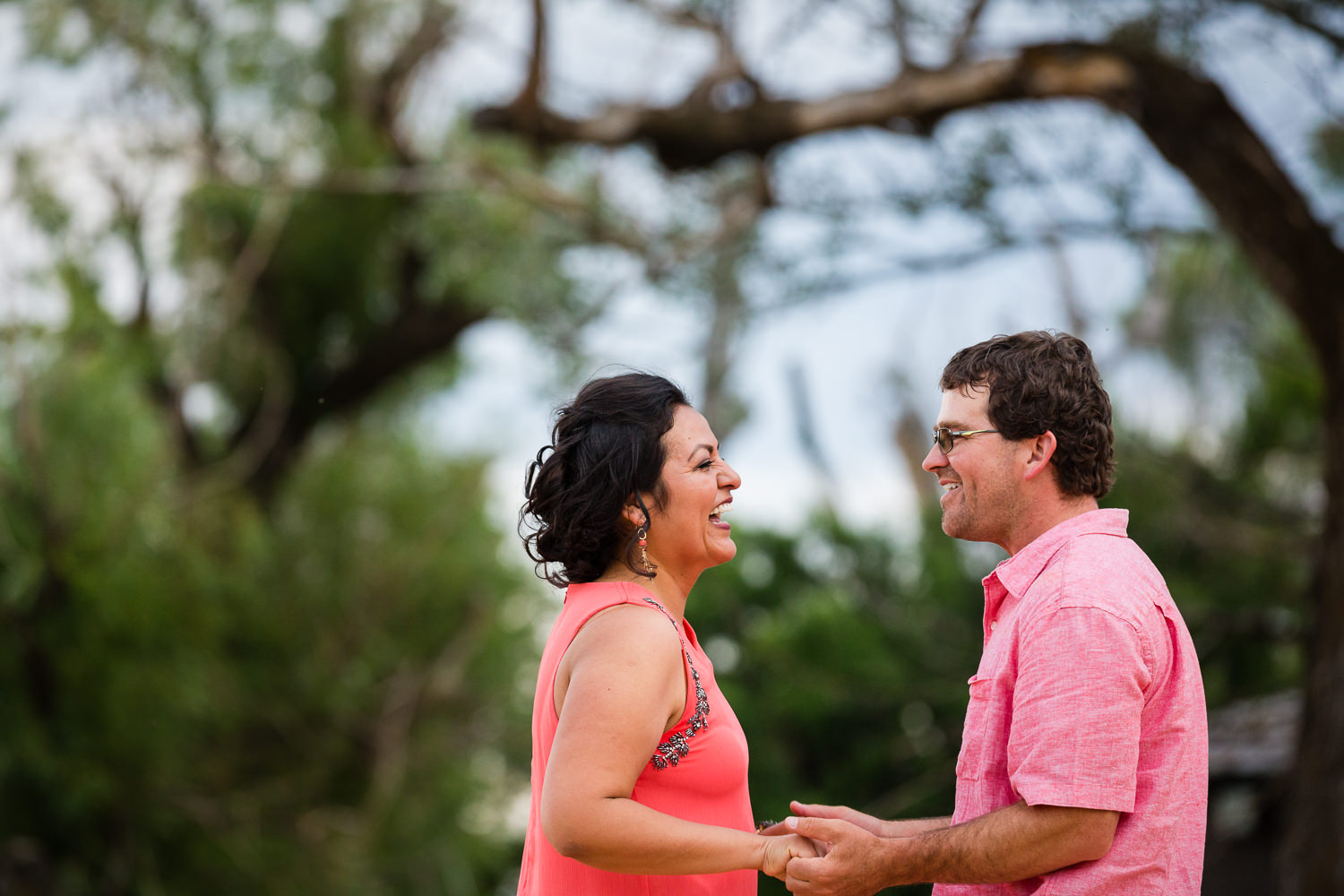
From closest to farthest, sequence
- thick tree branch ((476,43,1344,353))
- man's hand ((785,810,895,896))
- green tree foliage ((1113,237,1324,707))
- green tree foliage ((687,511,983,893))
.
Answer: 1. man's hand ((785,810,895,896))
2. thick tree branch ((476,43,1344,353))
3. green tree foliage ((1113,237,1324,707))
4. green tree foliage ((687,511,983,893))

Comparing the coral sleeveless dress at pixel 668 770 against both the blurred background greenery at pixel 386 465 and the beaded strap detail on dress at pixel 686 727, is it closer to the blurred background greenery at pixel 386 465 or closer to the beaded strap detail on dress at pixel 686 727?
the beaded strap detail on dress at pixel 686 727

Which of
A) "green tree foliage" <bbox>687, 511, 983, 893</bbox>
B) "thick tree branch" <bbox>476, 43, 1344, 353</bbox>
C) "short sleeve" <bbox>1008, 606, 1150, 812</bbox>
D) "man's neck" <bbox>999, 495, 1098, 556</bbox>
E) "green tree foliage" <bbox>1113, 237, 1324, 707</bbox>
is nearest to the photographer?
"short sleeve" <bbox>1008, 606, 1150, 812</bbox>

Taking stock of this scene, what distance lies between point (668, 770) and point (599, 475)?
0.39 metres

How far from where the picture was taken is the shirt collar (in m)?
1.56

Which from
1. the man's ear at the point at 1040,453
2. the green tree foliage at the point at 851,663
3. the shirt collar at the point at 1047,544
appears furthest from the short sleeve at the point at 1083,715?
the green tree foliage at the point at 851,663

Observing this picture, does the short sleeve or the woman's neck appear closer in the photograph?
the short sleeve

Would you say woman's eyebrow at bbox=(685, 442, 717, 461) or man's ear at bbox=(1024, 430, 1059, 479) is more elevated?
woman's eyebrow at bbox=(685, 442, 717, 461)

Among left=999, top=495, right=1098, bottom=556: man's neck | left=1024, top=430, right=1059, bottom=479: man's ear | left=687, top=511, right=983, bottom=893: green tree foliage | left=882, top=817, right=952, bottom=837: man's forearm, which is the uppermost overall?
left=687, top=511, right=983, bottom=893: green tree foliage

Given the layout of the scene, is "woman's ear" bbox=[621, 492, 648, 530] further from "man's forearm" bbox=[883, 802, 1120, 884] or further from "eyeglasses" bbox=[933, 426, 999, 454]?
"man's forearm" bbox=[883, 802, 1120, 884]

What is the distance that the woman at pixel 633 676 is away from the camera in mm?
1455

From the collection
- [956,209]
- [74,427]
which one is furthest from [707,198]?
[74,427]

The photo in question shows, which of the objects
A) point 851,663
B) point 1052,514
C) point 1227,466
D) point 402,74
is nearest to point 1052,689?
point 1052,514

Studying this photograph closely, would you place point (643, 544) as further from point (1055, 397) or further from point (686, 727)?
point (1055, 397)

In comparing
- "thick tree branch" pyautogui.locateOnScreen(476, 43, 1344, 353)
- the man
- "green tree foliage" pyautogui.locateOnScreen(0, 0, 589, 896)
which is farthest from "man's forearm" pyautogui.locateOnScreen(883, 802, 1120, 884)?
"green tree foliage" pyautogui.locateOnScreen(0, 0, 589, 896)
